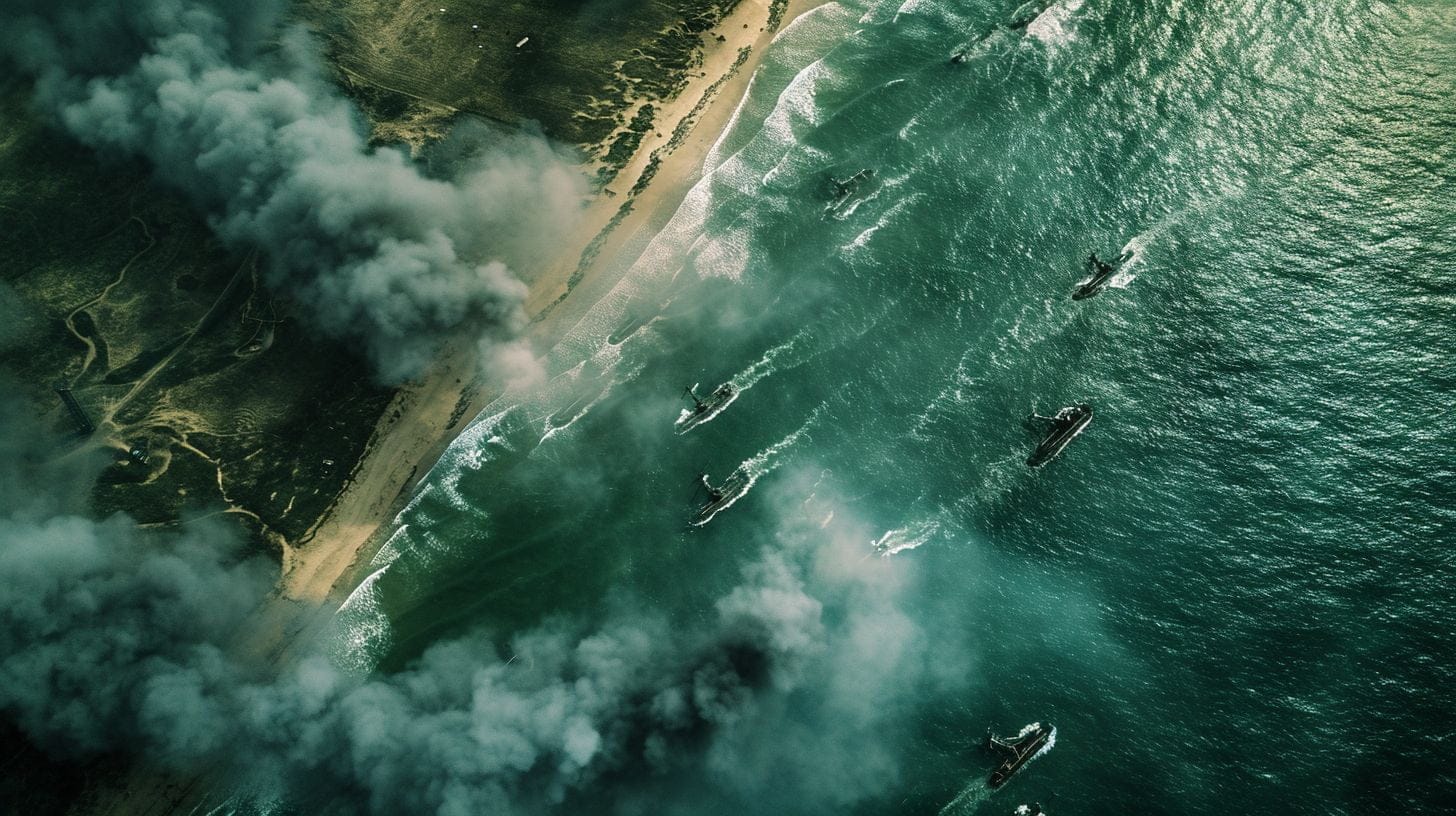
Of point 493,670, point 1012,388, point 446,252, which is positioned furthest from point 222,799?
point 1012,388

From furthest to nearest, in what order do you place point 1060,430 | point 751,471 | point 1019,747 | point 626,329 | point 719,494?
point 626,329, point 751,471, point 719,494, point 1060,430, point 1019,747

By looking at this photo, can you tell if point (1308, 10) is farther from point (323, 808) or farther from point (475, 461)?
point (323, 808)

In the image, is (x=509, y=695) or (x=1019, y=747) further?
(x=509, y=695)

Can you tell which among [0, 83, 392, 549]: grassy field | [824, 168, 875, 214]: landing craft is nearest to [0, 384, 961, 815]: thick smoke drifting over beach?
[0, 83, 392, 549]: grassy field

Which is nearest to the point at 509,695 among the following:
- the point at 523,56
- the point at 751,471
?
the point at 751,471

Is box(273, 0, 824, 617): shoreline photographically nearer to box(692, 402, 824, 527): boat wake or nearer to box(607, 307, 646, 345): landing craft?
box(607, 307, 646, 345): landing craft

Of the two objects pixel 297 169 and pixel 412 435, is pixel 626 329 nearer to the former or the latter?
pixel 412 435

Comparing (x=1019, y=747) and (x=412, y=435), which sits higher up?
(x=412, y=435)
